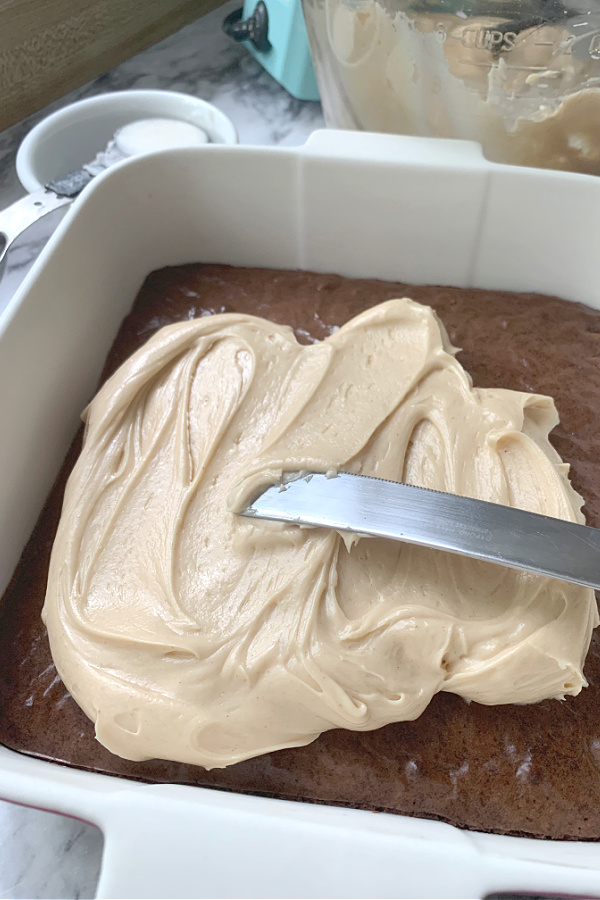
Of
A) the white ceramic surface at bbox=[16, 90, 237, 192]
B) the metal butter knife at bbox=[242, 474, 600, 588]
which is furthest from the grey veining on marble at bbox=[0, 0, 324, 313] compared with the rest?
the metal butter knife at bbox=[242, 474, 600, 588]

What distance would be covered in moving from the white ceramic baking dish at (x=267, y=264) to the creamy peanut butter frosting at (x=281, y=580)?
12cm

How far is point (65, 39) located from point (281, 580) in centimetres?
200

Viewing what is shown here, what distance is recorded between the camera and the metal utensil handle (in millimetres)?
1526

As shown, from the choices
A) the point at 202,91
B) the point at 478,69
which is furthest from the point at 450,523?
the point at 202,91

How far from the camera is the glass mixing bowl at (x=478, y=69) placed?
1425 millimetres

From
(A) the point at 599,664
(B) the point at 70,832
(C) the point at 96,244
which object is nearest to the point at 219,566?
(B) the point at 70,832

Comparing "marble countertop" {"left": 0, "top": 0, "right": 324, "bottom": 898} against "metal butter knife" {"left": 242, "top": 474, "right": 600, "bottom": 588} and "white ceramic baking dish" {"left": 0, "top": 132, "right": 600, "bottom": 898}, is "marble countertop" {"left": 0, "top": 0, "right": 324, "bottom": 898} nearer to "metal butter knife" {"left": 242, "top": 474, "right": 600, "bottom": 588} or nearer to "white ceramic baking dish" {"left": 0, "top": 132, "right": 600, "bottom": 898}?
"white ceramic baking dish" {"left": 0, "top": 132, "right": 600, "bottom": 898}

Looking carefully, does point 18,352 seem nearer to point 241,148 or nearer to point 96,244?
point 96,244

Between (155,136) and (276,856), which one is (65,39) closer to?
(155,136)

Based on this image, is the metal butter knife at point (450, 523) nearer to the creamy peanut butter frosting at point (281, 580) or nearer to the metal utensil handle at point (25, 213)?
the creamy peanut butter frosting at point (281, 580)

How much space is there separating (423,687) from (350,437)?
0.43 m

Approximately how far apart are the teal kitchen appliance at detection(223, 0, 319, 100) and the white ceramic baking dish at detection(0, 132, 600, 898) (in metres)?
0.82

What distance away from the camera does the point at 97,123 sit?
6.32ft


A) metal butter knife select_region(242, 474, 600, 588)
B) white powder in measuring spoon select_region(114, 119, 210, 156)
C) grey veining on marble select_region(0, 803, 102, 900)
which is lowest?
grey veining on marble select_region(0, 803, 102, 900)
